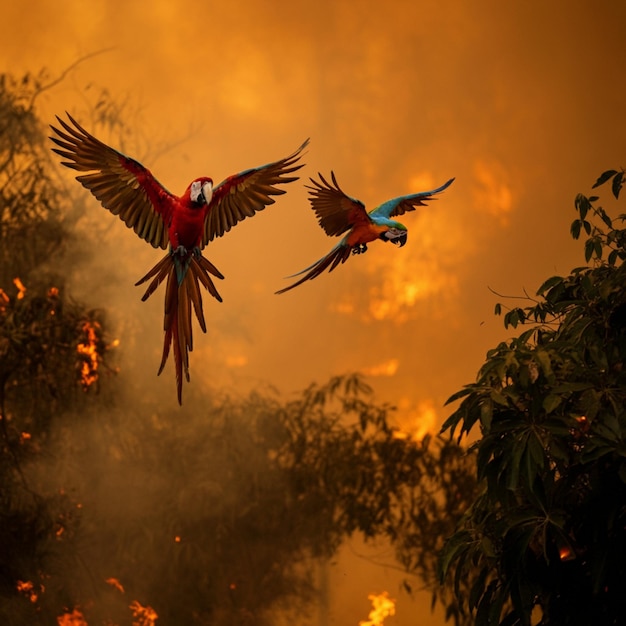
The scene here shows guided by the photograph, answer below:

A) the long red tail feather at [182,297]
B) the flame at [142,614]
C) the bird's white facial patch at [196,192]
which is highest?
the flame at [142,614]

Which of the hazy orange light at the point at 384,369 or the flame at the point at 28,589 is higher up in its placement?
the hazy orange light at the point at 384,369

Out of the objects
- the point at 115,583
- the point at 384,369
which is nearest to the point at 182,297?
the point at 384,369

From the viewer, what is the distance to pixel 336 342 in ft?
13.3

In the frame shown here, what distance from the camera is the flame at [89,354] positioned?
4.11m

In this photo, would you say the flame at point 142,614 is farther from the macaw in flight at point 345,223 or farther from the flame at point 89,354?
the macaw in flight at point 345,223

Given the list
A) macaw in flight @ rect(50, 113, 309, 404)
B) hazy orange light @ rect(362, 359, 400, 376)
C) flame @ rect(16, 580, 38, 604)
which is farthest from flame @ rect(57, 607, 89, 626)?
macaw in flight @ rect(50, 113, 309, 404)

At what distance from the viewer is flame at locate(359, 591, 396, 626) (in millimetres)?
4020

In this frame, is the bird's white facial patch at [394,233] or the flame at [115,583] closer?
the bird's white facial patch at [394,233]

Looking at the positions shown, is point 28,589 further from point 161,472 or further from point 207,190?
point 207,190

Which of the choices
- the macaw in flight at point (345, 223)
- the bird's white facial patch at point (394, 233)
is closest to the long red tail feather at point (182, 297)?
the macaw in flight at point (345, 223)

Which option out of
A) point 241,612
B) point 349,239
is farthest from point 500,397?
point 241,612

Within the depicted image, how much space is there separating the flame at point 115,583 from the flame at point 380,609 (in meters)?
1.12

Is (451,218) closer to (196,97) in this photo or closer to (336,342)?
(336,342)

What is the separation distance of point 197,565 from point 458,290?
1747 mm
